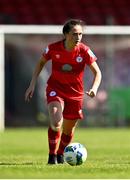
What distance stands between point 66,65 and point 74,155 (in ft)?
3.42

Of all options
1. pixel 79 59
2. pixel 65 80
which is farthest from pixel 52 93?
pixel 79 59

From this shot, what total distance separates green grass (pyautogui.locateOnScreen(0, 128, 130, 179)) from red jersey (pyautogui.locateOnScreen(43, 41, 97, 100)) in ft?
2.76

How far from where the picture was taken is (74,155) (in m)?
8.95

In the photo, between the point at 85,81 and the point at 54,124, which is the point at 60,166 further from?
the point at 85,81

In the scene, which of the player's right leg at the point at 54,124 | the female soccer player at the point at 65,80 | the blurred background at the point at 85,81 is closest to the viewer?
the player's right leg at the point at 54,124

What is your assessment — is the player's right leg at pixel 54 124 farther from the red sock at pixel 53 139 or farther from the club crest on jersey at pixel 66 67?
the club crest on jersey at pixel 66 67

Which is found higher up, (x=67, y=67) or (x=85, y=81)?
(x=67, y=67)

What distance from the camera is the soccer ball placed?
8.95 m

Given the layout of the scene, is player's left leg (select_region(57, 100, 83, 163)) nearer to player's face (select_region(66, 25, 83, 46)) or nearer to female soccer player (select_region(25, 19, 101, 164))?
female soccer player (select_region(25, 19, 101, 164))

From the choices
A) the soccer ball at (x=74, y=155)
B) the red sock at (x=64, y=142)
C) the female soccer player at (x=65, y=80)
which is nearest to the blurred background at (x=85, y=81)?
the red sock at (x=64, y=142)

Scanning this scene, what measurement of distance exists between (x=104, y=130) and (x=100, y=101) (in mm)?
1065

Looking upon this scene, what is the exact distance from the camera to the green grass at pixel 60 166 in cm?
795

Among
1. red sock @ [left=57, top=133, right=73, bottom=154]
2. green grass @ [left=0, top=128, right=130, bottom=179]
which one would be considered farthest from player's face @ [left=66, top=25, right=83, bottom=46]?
green grass @ [left=0, top=128, right=130, bottom=179]

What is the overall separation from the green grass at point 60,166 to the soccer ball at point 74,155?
0.09m
